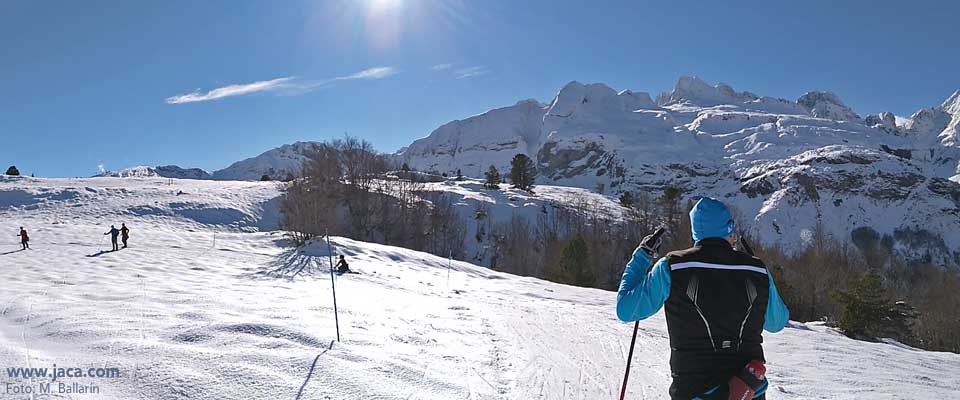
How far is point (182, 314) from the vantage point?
7535mm

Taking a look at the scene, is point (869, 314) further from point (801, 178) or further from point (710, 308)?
point (801, 178)

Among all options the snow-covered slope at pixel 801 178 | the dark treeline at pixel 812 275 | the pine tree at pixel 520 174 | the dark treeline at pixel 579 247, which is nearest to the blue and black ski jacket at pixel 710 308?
the dark treeline at pixel 812 275

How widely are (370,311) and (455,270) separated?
17.7 meters

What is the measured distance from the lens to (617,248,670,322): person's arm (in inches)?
114

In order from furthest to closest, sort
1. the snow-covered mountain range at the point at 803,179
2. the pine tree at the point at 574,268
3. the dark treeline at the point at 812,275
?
the snow-covered mountain range at the point at 803,179 < the pine tree at the point at 574,268 < the dark treeline at the point at 812,275

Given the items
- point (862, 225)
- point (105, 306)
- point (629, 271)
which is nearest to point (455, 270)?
point (105, 306)

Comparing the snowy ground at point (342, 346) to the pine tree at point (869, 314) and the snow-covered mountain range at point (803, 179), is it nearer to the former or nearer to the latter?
the pine tree at point (869, 314)

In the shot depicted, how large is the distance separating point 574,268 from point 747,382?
102ft

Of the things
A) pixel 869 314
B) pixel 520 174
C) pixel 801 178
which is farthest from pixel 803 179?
pixel 869 314

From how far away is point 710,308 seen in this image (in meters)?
2.73

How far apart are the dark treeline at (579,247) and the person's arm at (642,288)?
42.8 feet

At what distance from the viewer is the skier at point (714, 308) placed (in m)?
2.73

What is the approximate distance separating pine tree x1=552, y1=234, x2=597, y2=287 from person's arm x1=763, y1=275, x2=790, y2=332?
30342mm

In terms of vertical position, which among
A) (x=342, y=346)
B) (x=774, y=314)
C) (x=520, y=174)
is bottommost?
(x=342, y=346)
